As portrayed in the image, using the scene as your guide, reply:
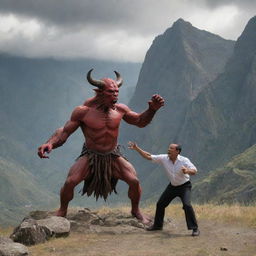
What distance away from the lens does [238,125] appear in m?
186

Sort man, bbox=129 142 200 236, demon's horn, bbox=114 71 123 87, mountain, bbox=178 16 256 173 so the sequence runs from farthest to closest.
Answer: mountain, bbox=178 16 256 173, demon's horn, bbox=114 71 123 87, man, bbox=129 142 200 236

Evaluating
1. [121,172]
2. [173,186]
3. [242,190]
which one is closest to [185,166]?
[173,186]

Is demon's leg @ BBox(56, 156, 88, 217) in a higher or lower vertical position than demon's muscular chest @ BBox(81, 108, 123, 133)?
lower

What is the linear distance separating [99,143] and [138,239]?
2.47 metres

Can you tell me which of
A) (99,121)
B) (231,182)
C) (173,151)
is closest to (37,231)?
(99,121)

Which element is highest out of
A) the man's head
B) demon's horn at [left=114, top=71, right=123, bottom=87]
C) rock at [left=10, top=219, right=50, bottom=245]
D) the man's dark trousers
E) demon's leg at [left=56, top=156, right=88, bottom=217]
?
demon's horn at [left=114, top=71, right=123, bottom=87]

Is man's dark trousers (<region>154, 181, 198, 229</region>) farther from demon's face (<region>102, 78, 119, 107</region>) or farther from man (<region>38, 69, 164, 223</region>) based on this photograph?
demon's face (<region>102, 78, 119, 107</region>)

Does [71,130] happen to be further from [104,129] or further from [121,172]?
[121,172]

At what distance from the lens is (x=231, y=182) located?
121000mm

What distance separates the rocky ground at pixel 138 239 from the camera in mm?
8148

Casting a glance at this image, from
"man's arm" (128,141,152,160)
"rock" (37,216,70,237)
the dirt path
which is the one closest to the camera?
the dirt path

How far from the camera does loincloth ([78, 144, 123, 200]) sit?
1091 centimetres

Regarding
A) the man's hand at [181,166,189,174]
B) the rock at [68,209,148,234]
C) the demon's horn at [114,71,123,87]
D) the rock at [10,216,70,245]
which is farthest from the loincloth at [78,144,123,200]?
the man's hand at [181,166,189,174]

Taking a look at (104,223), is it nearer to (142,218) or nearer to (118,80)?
(142,218)
